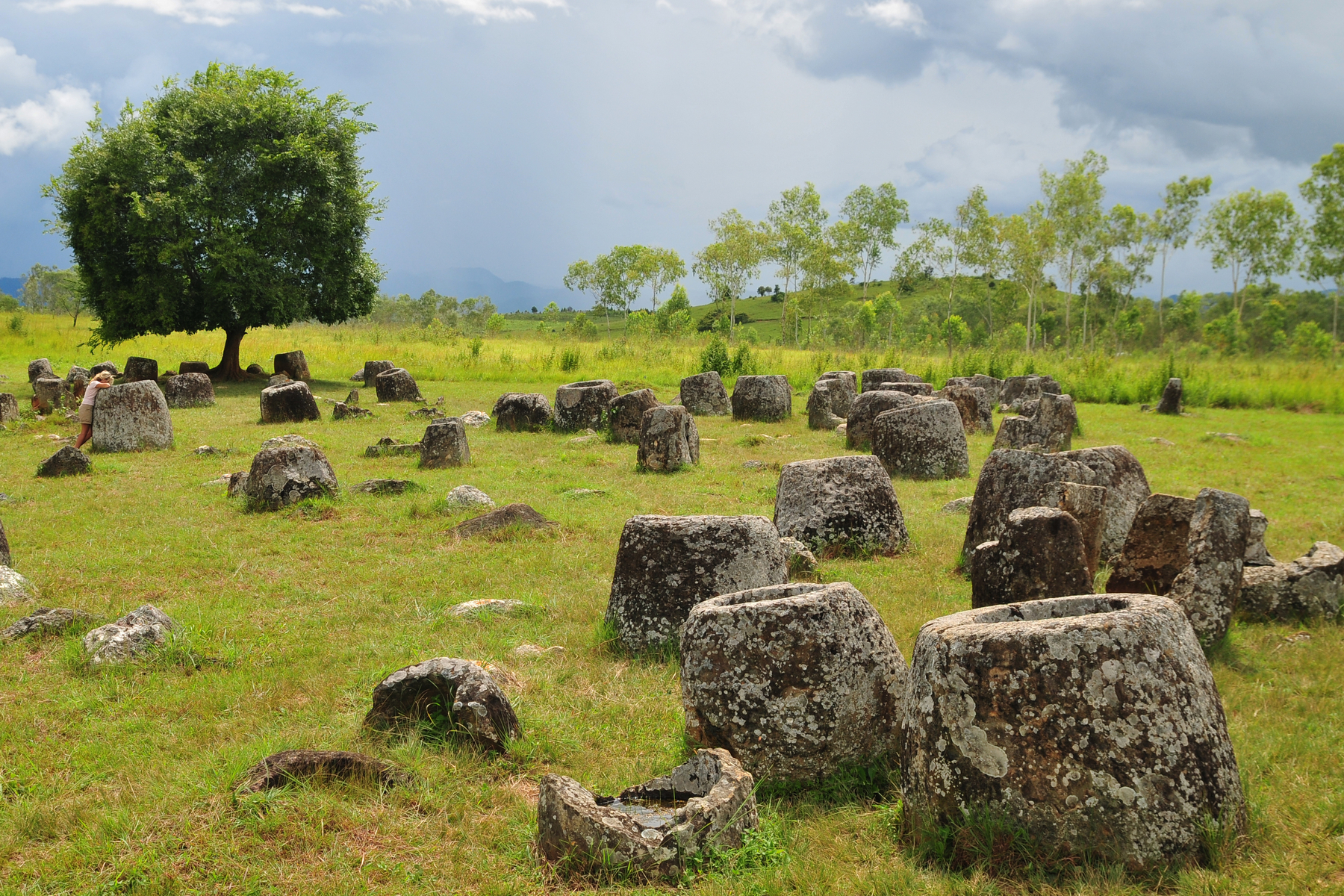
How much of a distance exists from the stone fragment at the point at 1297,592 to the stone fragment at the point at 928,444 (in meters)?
6.88

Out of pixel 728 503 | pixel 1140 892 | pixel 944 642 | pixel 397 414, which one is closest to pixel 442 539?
pixel 728 503

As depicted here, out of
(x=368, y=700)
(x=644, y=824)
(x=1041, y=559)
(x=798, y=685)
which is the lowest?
(x=368, y=700)

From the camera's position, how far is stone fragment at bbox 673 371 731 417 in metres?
23.3

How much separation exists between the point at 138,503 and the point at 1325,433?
24.2m

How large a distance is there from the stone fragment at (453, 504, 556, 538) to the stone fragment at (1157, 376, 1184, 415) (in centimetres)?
1980

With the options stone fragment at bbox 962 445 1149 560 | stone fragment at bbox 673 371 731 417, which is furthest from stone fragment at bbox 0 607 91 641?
stone fragment at bbox 673 371 731 417

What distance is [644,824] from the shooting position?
374 centimetres

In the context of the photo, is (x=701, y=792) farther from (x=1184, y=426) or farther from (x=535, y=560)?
(x=1184, y=426)

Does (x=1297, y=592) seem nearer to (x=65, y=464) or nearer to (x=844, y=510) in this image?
(x=844, y=510)

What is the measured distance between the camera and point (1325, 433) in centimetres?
2019

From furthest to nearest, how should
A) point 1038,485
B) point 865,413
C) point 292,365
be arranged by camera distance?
point 292,365 → point 865,413 → point 1038,485

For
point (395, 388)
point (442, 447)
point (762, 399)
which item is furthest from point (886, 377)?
point (395, 388)

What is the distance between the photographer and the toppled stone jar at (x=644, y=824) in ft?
11.9

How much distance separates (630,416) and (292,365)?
1829 centimetres
